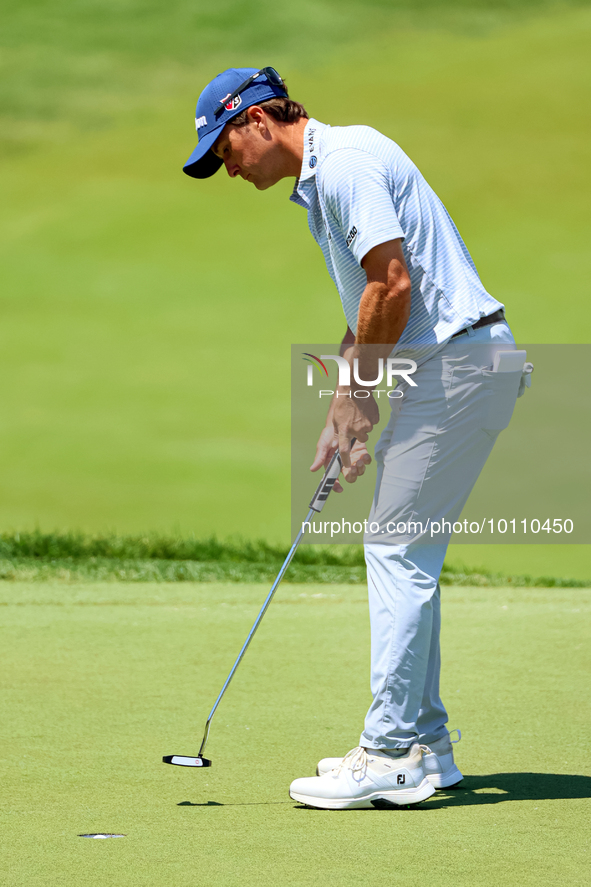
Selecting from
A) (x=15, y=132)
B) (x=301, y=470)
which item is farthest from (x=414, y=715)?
(x=15, y=132)

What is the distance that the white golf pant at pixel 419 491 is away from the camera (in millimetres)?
1939

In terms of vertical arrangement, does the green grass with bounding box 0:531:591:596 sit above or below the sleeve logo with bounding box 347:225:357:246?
below

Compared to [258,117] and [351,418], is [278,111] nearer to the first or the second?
[258,117]

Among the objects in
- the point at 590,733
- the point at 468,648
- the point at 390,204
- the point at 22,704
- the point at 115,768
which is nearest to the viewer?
the point at 390,204

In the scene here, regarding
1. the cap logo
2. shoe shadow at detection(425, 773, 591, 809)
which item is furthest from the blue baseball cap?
shoe shadow at detection(425, 773, 591, 809)

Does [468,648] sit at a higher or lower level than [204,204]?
lower

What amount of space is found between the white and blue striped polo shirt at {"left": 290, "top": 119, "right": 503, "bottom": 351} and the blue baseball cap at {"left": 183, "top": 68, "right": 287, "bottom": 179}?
11 cm

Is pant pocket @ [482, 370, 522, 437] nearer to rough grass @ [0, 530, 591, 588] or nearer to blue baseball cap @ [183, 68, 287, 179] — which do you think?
blue baseball cap @ [183, 68, 287, 179]

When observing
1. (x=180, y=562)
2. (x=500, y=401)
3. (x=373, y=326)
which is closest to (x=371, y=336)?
(x=373, y=326)

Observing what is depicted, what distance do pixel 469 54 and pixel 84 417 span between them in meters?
3.06

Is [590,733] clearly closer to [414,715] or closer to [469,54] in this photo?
[414,715]

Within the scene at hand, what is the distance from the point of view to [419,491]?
1971mm

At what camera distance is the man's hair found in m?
1.98

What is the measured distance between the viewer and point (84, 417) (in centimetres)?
556
